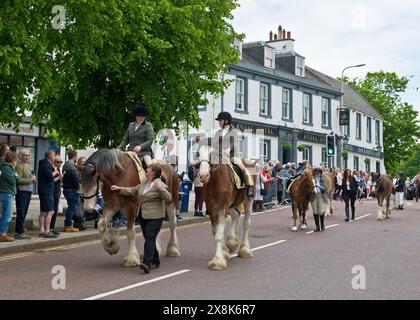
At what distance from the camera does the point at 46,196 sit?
1379cm

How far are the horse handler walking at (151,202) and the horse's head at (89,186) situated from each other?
0.42 metres

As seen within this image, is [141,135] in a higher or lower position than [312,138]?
lower

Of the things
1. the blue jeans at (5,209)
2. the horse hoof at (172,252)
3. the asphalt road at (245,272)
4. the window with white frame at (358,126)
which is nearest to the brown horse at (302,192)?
the asphalt road at (245,272)

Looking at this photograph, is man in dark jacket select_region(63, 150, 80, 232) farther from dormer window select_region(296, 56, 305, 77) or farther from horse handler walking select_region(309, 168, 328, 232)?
dormer window select_region(296, 56, 305, 77)

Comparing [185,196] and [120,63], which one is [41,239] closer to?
[120,63]

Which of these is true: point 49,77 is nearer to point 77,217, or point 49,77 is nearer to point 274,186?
point 77,217

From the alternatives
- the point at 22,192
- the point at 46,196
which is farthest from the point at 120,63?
the point at 22,192

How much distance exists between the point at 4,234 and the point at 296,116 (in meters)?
33.8

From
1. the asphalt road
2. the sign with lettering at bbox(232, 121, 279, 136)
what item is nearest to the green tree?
the sign with lettering at bbox(232, 121, 279, 136)

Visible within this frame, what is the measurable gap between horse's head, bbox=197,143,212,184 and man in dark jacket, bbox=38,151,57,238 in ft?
17.0

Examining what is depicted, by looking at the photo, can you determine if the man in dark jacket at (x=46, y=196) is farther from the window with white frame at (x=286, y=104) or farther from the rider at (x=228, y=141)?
the window with white frame at (x=286, y=104)

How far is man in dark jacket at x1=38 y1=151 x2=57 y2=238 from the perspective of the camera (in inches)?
541

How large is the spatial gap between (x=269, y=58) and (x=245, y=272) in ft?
116

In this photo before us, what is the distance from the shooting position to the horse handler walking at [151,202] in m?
9.63
